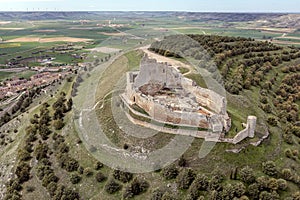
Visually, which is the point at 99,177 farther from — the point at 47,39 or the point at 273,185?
the point at 47,39

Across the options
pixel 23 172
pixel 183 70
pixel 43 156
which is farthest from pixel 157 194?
pixel 183 70

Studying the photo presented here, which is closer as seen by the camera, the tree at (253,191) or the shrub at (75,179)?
the tree at (253,191)

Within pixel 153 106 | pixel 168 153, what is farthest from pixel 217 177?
pixel 153 106

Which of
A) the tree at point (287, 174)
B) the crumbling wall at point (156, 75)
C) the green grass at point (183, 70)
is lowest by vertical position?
the tree at point (287, 174)

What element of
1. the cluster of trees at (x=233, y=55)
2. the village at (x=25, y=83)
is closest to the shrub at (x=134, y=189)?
the cluster of trees at (x=233, y=55)

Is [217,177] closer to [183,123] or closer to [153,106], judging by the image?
[183,123]

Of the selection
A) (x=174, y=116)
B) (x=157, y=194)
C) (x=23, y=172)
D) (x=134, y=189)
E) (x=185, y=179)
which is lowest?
(x=23, y=172)

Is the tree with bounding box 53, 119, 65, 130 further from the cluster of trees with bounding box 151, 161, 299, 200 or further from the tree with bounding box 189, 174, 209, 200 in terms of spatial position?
the tree with bounding box 189, 174, 209, 200

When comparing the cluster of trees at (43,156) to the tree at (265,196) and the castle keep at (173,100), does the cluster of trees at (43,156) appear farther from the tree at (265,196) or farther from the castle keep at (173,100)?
the tree at (265,196)

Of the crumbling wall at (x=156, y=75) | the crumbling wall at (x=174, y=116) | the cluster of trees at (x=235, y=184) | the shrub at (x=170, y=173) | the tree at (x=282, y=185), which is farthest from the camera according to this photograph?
the crumbling wall at (x=156, y=75)
